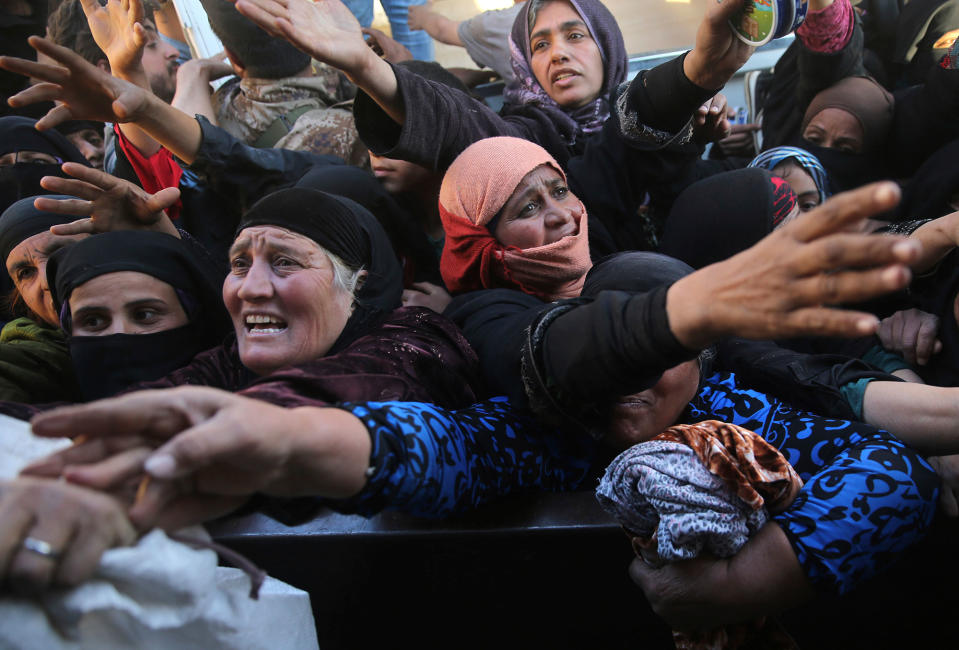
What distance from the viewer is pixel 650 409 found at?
152 centimetres

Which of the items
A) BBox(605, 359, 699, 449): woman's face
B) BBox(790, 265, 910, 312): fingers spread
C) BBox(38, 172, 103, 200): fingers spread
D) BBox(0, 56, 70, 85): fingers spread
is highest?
BBox(0, 56, 70, 85): fingers spread

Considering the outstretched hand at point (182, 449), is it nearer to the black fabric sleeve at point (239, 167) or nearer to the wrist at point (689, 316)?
the wrist at point (689, 316)

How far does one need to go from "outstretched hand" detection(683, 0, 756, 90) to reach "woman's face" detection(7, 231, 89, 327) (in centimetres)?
233

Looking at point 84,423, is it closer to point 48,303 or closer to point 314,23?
point 314,23

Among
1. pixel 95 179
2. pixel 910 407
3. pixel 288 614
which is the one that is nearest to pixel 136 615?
pixel 288 614

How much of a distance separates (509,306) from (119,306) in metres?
1.23

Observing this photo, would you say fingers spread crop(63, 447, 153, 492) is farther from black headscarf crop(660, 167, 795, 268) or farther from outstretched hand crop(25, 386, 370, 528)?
black headscarf crop(660, 167, 795, 268)

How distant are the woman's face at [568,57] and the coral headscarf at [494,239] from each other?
2.93 ft

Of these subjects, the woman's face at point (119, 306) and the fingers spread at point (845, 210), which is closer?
the fingers spread at point (845, 210)

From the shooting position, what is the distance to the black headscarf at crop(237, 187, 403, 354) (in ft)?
6.16

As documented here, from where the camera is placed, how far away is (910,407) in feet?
4.97

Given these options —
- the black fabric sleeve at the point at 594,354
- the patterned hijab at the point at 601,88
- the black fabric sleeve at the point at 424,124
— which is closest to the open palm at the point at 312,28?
the black fabric sleeve at the point at 424,124

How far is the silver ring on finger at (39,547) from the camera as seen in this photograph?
744 mm

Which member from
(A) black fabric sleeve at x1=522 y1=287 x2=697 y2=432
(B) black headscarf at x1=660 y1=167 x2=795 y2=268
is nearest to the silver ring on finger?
(A) black fabric sleeve at x1=522 y1=287 x2=697 y2=432
